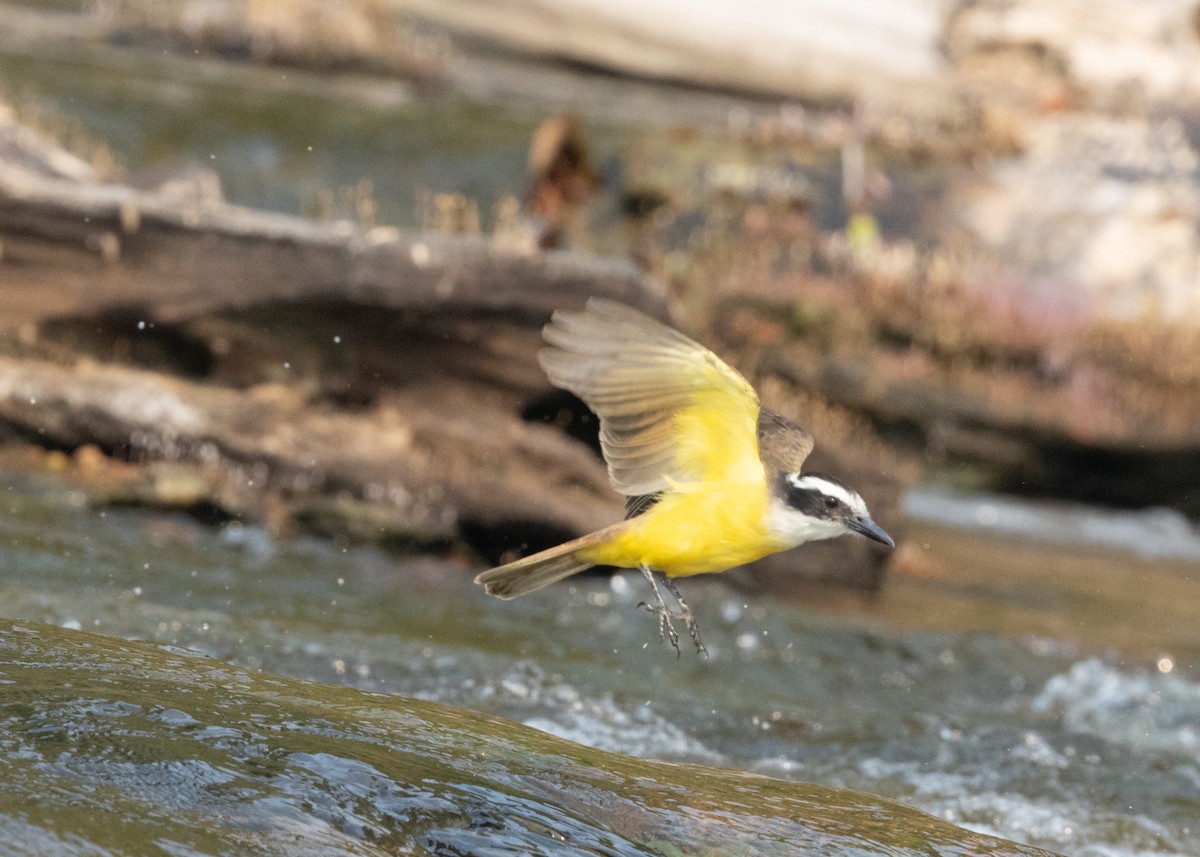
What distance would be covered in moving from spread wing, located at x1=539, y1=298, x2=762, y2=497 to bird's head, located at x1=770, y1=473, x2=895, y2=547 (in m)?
0.14

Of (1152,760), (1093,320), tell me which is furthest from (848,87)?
(1152,760)

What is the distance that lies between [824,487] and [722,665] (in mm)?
3684

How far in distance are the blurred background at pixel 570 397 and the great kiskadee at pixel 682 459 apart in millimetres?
1624

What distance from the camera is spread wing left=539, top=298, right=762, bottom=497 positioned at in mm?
3715

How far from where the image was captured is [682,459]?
→ 4.05 metres

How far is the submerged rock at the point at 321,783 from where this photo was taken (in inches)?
111

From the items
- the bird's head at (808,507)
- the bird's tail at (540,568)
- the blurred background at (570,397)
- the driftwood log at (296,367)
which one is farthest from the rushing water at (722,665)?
the bird's head at (808,507)

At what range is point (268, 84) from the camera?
19266 mm

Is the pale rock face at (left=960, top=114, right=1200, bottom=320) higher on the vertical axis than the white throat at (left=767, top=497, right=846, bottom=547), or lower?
lower

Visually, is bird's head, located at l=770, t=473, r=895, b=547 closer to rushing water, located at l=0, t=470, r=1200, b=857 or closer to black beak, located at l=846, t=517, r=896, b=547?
black beak, located at l=846, t=517, r=896, b=547

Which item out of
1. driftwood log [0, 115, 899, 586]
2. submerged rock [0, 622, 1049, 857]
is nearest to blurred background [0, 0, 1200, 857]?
driftwood log [0, 115, 899, 586]

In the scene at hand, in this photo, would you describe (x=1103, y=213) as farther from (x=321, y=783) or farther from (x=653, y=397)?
(x=321, y=783)

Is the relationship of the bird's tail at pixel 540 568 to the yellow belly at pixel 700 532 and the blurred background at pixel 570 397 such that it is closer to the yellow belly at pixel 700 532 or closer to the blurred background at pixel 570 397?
the yellow belly at pixel 700 532

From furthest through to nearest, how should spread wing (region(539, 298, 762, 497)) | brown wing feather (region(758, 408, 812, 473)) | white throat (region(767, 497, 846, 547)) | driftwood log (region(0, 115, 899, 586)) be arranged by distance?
1. driftwood log (region(0, 115, 899, 586))
2. brown wing feather (region(758, 408, 812, 473))
3. white throat (region(767, 497, 846, 547))
4. spread wing (region(539, 298, 762, 497))
